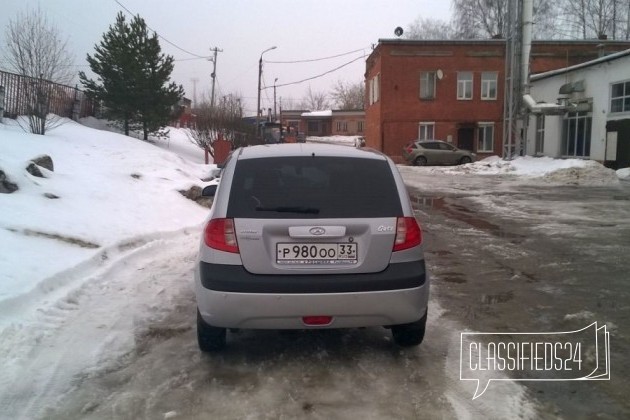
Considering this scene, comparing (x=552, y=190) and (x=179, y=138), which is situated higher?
(x=179, y=138)

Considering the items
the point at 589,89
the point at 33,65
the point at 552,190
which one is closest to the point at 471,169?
the point at 589,89

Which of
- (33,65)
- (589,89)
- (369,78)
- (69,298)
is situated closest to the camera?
(69,298)

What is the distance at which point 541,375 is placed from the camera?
3814 mm

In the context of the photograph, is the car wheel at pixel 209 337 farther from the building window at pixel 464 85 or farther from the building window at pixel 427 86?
the building window at pixel 464 85

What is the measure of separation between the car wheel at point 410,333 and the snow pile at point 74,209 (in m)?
3.29

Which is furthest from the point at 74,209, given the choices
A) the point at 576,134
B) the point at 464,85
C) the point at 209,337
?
the point at 464,85

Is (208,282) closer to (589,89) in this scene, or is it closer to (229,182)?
(229,182)

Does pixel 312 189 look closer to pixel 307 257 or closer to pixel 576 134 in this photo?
pixel 307 257

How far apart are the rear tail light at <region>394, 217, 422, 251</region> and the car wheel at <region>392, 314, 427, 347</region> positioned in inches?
23.5

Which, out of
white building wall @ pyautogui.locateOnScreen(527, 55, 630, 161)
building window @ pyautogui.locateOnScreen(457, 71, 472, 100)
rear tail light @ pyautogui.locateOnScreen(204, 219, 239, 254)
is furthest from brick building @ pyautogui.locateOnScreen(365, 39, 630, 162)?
rear tail light @ pyautogui.locateOnScreen(204, 219, 239, 254)

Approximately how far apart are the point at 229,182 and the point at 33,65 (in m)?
14.3

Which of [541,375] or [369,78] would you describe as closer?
[541,375]

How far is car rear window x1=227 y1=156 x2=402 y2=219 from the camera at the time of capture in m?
3.72

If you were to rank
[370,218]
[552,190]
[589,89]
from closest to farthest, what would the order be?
[370,218] < [552,190] < [589,89]
